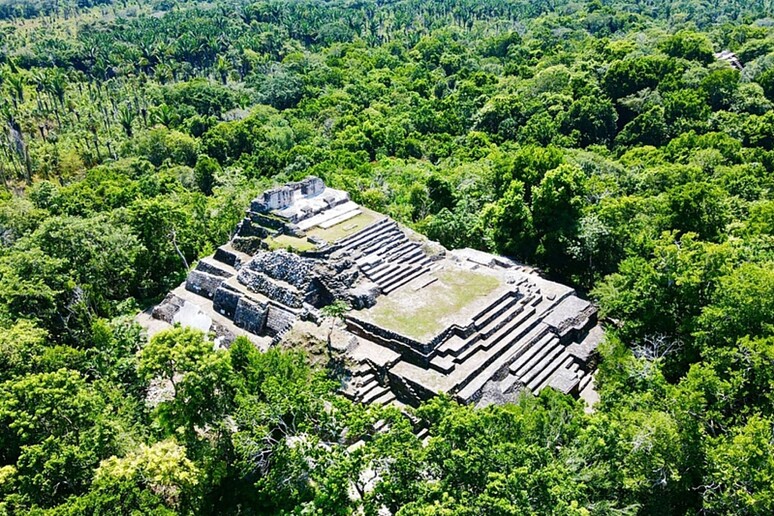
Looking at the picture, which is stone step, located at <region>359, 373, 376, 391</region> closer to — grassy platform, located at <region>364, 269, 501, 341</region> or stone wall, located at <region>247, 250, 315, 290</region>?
grassy platform, located at <region>364, 269, 501, 341</region>

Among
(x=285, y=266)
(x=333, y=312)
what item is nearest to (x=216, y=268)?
(x=285, y=266)

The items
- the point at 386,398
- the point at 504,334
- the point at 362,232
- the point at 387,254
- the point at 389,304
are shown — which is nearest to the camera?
the point at 386,398

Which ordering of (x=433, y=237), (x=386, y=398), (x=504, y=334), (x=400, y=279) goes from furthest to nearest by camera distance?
(x=433, y=237) < (x=400, y=279) < (x=504, y=334) < (x=386, y=398)

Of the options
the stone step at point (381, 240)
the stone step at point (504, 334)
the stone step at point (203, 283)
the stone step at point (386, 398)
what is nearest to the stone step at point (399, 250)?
the stone step at point (381, 240)

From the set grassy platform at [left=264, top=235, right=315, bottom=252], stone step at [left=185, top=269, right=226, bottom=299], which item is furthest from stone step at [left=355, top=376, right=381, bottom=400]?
stone step at [left=185, top=269, right=226, bottom=299]

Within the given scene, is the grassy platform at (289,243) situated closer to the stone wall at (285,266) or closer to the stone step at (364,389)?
the stone wall at (285,266)

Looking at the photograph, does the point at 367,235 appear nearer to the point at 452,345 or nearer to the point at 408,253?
the point at 408,253

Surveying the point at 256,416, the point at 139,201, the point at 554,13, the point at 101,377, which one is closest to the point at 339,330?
the point at 256,416
